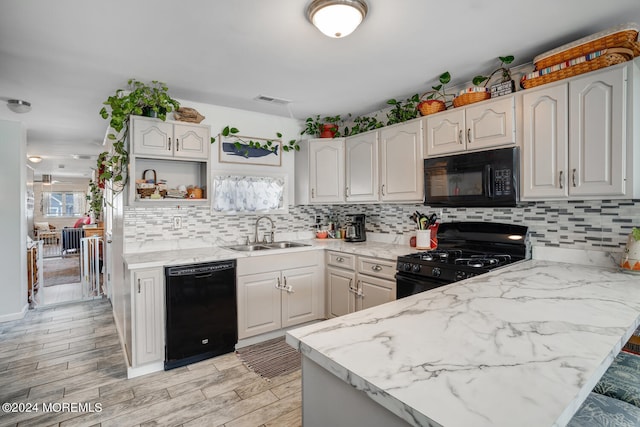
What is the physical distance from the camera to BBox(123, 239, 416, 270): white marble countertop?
2607 mm

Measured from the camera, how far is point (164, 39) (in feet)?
6.97

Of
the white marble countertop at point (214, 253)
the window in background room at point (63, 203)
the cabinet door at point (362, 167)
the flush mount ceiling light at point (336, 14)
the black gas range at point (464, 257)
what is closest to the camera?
the flush mount ceiling light at point (336, 14)

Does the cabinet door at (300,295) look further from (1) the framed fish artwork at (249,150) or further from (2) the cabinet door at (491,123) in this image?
(2) the cabinet door at (491,123)

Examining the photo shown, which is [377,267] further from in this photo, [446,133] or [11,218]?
[11,218]

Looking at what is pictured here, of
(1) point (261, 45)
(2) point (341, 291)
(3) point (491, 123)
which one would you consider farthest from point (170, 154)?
(3) point (491, 123)

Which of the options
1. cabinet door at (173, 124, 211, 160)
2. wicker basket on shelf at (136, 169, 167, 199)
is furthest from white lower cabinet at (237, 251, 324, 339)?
cabinet door at (173, 124, 211, 160)

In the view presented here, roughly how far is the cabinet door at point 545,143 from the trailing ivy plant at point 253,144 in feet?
7.91

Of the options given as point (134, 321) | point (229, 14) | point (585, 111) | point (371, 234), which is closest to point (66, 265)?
point (134, 321)

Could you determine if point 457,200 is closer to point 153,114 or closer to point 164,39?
point 164,39

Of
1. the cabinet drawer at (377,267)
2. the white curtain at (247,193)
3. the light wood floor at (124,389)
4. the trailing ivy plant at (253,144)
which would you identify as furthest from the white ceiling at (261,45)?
the light wood floor at (124,389)

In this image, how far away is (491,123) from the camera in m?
2.46

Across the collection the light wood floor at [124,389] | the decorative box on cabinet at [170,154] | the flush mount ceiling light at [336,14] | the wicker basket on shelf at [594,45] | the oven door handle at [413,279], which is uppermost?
the flush mount ceiling light at [336,14]

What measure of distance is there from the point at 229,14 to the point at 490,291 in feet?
6.59

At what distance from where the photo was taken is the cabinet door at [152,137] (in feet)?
9.14
